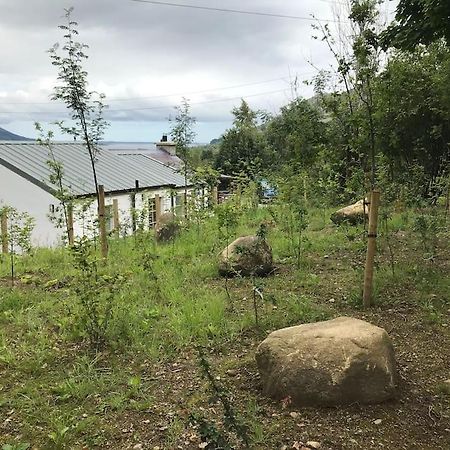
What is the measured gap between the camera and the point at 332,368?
266cm

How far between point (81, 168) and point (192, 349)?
665 inches

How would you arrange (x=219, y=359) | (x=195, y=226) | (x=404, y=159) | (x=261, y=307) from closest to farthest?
(x=219, y=359), (x=261, y=307), (x=195, y=226), (x=404, y=159)

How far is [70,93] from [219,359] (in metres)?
4.92

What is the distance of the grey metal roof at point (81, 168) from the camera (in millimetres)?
17109

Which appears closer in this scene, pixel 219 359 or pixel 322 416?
pixel 322 416

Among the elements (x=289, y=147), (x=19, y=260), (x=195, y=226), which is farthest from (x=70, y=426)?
(x=289, y=147)

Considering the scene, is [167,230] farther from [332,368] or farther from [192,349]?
[332,368]

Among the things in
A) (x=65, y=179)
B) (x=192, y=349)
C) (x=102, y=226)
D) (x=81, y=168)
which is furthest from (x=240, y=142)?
(x=192, y=349)

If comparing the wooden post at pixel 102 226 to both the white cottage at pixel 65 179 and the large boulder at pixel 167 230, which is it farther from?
the white cottage at pixel 65 179

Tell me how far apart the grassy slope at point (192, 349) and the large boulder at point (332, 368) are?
0.29 ft

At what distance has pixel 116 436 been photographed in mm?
2572

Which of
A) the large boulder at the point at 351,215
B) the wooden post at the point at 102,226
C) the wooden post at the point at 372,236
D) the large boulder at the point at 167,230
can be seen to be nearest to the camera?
the wooden post at the point at 372,236

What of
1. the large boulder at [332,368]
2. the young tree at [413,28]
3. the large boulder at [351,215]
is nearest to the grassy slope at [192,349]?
the large boulder at [332,368]

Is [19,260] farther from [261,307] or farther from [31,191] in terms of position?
[31,191]
